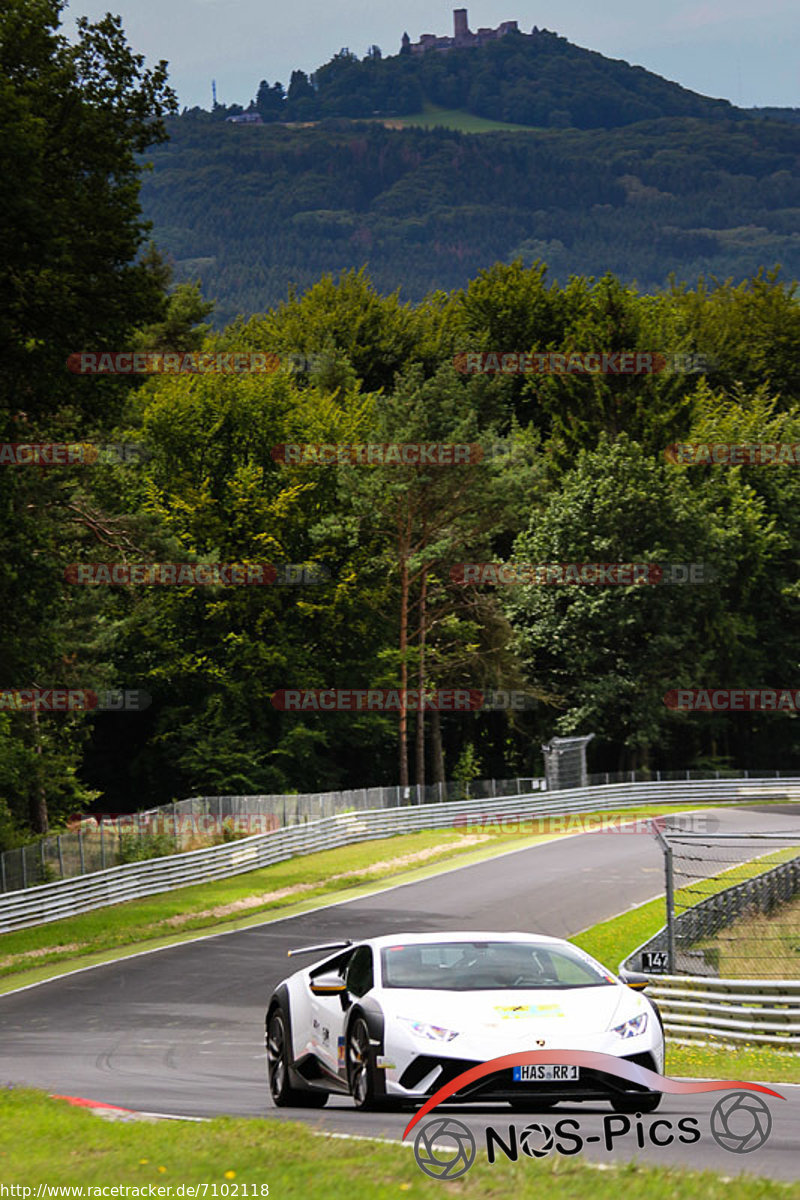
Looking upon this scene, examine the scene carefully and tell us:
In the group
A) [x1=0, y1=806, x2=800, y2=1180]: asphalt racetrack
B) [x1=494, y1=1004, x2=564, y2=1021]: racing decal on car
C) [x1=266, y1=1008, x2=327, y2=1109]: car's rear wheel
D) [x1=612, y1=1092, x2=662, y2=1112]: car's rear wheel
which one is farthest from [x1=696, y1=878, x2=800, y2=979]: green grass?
[x1=494, y1=1004, x2=564, y2=1021]: racing decal on car

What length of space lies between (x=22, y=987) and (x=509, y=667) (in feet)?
128

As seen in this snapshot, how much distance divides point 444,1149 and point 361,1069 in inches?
76.4

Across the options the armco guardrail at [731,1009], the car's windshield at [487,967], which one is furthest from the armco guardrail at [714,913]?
the car's windshield at [487,967]

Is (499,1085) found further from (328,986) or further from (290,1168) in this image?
(328,986)

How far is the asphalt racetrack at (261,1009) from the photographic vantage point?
957 cm

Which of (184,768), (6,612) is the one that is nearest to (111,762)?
(184,768)

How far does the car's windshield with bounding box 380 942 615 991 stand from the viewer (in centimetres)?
1030

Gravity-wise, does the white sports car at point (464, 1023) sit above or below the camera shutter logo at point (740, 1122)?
above

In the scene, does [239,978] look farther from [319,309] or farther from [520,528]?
[319,309]

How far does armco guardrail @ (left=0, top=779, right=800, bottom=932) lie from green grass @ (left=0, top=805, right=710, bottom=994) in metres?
0.36

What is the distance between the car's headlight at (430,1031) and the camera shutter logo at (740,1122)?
5.40 feet

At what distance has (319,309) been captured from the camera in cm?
8631

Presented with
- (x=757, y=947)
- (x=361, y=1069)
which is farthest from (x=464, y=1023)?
(x=757, y=947)

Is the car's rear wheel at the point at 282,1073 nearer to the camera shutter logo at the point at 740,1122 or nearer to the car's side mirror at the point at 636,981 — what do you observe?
the car's side mirror at the point at 636,981
